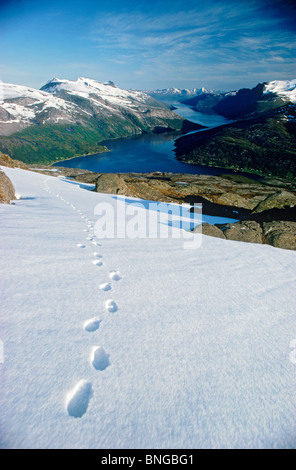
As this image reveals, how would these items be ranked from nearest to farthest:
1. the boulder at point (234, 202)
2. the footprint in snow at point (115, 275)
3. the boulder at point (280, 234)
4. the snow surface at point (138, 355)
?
the snow surface at point (138, 355) < the footprint in snow at point (115, 275) < the boulder at point (280, 234) < the boulder at point (234, 202)

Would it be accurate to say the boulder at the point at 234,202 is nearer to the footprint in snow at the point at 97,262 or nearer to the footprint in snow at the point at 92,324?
the footprint in snow at the point at 97,262

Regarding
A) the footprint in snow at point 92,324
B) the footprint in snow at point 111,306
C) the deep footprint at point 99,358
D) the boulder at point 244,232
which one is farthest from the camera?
the boulder at point 244,232

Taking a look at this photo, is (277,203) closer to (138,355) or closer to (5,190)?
(5,190)

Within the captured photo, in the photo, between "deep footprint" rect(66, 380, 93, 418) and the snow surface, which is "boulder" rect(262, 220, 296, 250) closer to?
the snow surface

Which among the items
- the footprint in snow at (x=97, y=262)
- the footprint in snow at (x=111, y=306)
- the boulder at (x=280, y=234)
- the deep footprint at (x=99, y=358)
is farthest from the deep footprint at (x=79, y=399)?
the boulder at (x=280, y=234)

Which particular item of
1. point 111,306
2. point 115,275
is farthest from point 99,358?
point 115,275

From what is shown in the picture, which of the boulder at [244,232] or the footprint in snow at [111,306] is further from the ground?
the footprint in snow at [111,306]

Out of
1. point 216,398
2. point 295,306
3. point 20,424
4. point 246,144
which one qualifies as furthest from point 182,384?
point 246,144

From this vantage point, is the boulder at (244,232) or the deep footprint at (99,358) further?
the boulder at (244,232)
